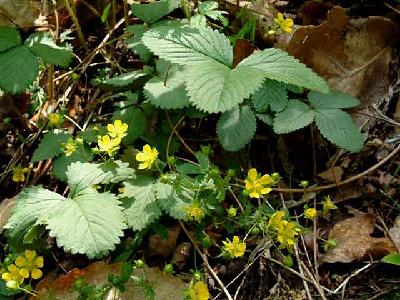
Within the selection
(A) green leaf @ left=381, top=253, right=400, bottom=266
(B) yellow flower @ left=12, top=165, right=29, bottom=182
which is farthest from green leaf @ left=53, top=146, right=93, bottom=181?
(A) green leaf @ left=381, top=253, right=400, bottom=266

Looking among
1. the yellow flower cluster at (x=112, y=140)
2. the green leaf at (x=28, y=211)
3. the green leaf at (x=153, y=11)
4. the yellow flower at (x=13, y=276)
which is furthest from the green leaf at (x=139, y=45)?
the yellow flower at (x=13, y=276)

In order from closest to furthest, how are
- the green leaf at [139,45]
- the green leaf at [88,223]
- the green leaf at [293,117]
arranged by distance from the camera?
the green leaf at [88,223]
the green leaf at [293,117]
the green leaf at [139,45]

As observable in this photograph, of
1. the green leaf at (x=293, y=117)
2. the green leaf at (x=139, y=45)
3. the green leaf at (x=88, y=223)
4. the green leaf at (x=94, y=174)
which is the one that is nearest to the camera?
the green leaf at (x=88, y=223)

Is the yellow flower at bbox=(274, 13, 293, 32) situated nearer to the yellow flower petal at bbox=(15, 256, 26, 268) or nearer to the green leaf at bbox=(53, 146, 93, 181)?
the green leaf at bbox=(53, 146, 93, 181)

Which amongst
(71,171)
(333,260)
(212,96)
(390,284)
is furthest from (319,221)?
(71,171)

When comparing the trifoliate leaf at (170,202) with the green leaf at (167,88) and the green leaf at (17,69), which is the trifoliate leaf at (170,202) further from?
the green leaf at (17,69)

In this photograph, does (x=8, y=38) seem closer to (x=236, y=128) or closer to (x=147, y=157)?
(x=147, y=157)

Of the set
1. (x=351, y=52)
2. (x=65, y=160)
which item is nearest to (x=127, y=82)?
(x=65, y=160)
